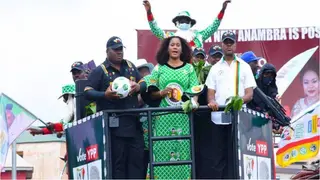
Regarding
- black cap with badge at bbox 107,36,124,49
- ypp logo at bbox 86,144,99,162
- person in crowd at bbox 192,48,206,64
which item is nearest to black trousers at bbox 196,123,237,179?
ypp logo at bbox 86,144,99,162

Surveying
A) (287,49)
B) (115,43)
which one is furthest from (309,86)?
(115,43)

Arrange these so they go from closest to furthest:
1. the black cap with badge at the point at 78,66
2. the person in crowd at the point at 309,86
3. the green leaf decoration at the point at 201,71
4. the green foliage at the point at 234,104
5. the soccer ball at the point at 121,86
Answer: the green foliage at the point at 234,104
the soccer ball at the point at 121,86
the green leaf decoration at the point at 201,71
the black cap with badge at the point at 78,66
the person in crowd at the point at 309,86

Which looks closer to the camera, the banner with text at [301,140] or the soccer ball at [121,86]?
the soccer ball at [121,86]

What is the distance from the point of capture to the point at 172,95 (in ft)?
32.8

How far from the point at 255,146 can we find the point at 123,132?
1385 millimetres

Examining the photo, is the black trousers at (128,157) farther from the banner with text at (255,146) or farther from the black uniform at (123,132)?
the banner with text at (255,146)

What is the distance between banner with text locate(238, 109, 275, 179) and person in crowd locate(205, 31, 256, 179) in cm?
24

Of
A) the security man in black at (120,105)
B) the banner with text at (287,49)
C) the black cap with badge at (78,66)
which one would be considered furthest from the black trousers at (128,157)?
the banner with text at (287,49)

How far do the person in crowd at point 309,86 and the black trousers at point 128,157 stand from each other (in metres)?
18.3

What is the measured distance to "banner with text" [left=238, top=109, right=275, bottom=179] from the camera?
9516 millimetres

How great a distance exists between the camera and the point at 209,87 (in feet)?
33.0

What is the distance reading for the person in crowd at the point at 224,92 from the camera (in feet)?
32.5

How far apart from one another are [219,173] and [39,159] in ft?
96.8

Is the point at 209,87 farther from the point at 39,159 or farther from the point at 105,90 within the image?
the point at 39,159
